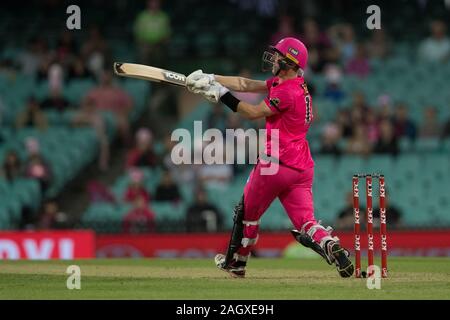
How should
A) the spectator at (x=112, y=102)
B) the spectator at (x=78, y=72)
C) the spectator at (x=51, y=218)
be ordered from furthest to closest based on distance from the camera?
the spectator at (x=78, y=72), the spectator at (x=112, y=102), the spectator at (x=51, y=218)

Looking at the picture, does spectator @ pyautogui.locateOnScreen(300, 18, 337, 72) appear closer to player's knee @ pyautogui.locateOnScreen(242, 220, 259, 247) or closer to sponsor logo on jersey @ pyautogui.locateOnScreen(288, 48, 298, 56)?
sponsor logo on jersey @ pyautogui.locateOnScreen(288, 48, 298, 56)

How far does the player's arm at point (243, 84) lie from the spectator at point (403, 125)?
8.07m

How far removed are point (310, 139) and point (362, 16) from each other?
161 inches

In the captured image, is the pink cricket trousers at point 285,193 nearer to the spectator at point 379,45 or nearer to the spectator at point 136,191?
the spectator at point 136,191

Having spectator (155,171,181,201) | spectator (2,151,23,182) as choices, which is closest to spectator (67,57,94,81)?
spectator (2,151,23,182)

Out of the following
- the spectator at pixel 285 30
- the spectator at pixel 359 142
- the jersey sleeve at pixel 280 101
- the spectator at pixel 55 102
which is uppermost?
the spectator at pixel 285 30

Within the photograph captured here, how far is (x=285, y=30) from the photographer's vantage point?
21281mm

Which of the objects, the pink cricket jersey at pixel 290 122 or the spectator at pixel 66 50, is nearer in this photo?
the pink cricket jersey at pixel 290 122

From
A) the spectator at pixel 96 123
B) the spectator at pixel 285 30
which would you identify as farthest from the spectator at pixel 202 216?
the spectator at pixel 285 30

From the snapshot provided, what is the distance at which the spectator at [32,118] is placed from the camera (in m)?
20.2

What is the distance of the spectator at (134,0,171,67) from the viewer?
2139 centimetres

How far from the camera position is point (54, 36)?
23266 mm

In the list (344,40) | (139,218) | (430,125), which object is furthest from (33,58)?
(430,125)

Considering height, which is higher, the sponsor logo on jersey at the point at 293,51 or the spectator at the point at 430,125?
the sponsor logo on jersey at the point at 293,51
